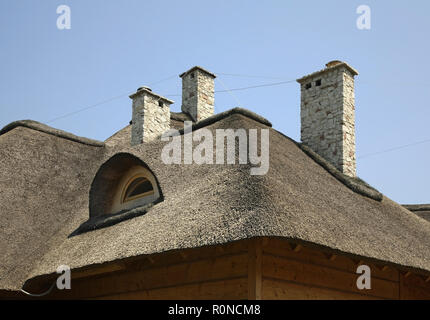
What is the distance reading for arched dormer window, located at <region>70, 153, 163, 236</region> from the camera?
11.2 m

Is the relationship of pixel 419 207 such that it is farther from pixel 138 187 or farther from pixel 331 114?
pixel 138 187

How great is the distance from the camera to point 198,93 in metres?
16.4

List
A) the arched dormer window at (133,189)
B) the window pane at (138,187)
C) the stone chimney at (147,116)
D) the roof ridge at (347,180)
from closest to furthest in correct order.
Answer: the arched dormer window at (133,189) → the window pane at (138,187) → the roof ridge at (347,180) → the stone chimney at (147,116)

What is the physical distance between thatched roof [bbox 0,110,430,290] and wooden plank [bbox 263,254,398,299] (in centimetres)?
76

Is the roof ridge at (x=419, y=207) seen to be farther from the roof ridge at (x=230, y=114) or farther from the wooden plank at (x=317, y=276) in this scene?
the roof ridge at (x=230, y=114)

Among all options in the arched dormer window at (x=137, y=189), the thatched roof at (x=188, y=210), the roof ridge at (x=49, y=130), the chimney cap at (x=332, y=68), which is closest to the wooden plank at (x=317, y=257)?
the thatched roof at (x=188, y=210)

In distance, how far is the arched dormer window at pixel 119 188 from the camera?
11.2 meters

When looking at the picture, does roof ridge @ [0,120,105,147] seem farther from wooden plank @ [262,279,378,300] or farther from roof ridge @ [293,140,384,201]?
wooden plank @ [262,279,378,300]

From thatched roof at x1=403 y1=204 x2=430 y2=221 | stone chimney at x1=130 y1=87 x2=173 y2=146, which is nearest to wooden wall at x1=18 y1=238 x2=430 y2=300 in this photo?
stone chimney at x1=130 y1=87 x2=173 y2=146

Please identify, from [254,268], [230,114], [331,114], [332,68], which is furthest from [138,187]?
[332,68]

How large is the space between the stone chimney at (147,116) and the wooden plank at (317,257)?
5.46 metres
